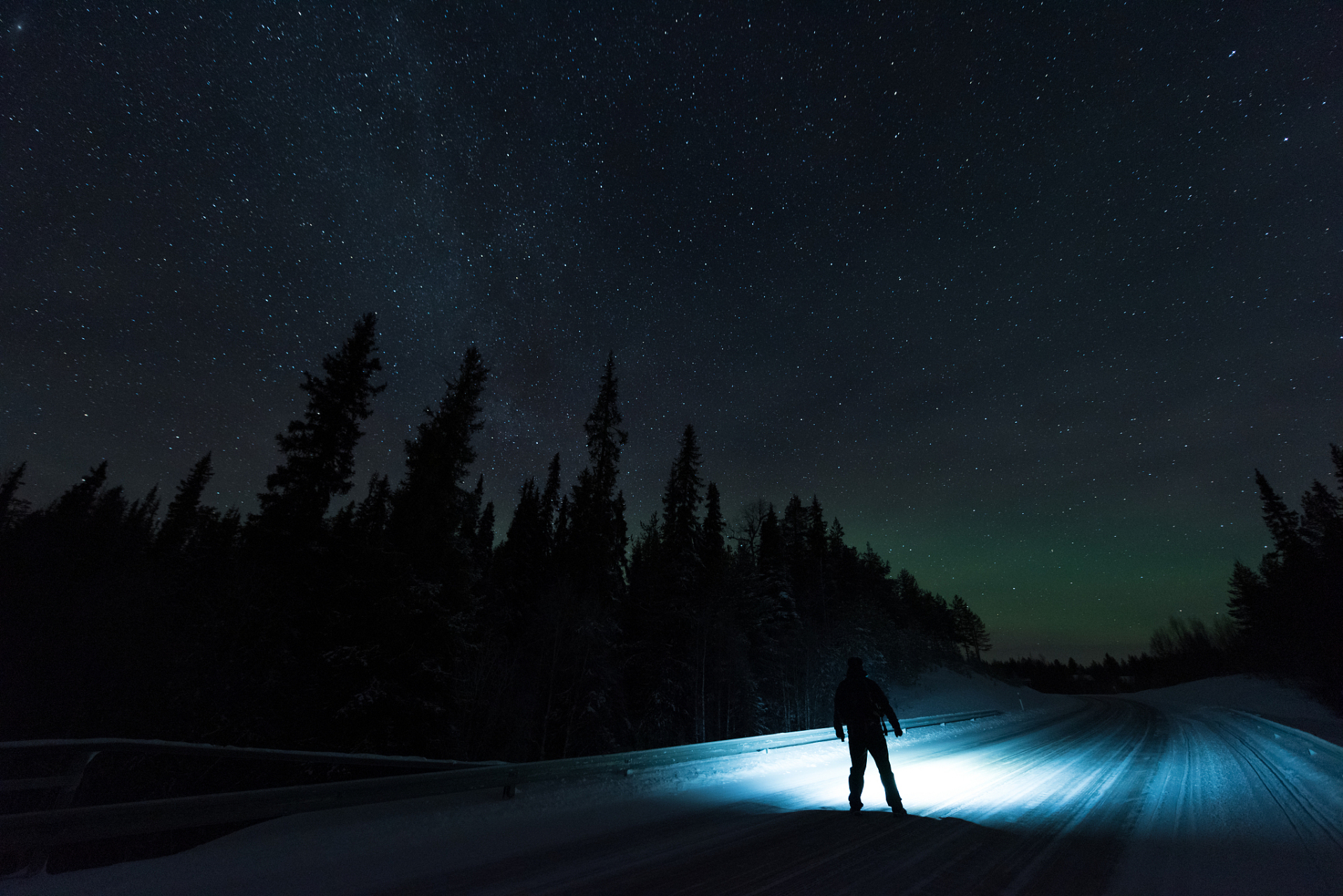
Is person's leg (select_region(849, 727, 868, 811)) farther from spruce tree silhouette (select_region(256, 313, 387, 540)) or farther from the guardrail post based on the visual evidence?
spruce tree silhouette (select_region(256, 313, 387, 540))

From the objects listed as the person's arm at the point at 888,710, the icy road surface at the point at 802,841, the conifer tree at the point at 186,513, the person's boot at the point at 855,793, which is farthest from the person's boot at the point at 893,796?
the conifer tree at the point at 186,513

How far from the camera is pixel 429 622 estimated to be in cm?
1881

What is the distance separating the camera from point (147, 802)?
385 cm

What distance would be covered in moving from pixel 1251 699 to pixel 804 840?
202 ft

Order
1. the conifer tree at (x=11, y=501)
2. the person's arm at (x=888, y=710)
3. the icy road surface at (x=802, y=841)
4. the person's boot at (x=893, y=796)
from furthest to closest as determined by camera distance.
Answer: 1. the conifer tree at (x=11, y=501)
2. the person's arm at (x=888, y=710)
3. the person's boot at (x=893, y=796)
4. the icy road surface at (x=802, y=841)

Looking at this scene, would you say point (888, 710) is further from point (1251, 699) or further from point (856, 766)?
point (1251, 699)

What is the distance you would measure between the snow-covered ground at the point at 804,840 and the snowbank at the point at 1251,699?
35698mm

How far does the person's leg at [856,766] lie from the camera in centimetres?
641

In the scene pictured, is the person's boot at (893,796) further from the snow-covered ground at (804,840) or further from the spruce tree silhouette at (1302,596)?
the spruce tree silhouette at (1302,596)

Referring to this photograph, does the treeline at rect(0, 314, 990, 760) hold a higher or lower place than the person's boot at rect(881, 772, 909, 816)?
higher

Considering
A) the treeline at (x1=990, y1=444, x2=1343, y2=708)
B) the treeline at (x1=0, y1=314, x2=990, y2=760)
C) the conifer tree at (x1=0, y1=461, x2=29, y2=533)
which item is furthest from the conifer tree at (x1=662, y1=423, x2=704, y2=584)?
the conifer tree at (x1=0, y1=461, x2=29, y2=533)

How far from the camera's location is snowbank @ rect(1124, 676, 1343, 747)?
121ft

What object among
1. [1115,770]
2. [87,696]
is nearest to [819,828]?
[1115,770]

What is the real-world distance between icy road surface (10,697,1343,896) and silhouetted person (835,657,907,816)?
1.31 feet
